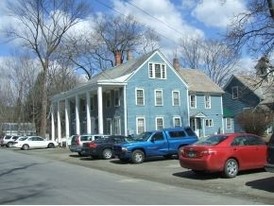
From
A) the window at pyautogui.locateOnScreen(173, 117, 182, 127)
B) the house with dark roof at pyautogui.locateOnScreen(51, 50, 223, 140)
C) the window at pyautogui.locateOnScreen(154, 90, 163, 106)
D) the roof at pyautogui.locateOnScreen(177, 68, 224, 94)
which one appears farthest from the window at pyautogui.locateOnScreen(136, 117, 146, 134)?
the roof at pyautogui.locateOnScreen(177, 68, 224, 94)

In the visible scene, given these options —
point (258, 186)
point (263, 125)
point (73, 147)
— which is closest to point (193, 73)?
point (263, 125)

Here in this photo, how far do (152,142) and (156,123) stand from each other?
2176cm

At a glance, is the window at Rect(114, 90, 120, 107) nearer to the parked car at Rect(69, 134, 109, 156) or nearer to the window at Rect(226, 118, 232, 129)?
the parked car at Rect(69, 134, 109, 156)

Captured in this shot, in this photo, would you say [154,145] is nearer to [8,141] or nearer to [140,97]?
[140,97]

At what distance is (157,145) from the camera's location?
1082 inches

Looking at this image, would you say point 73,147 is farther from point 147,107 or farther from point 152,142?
point 147,107

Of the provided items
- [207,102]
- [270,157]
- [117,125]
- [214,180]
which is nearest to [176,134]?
[214,180]

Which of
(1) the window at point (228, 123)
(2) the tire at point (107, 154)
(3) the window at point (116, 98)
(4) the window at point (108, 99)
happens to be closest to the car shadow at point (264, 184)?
(2) the tire at point (107, 154)

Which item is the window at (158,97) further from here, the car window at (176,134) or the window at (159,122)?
the car window at (176,134)

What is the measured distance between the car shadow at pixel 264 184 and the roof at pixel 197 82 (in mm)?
37098

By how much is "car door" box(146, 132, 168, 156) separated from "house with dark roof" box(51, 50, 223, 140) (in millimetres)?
17191

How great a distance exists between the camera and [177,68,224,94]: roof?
5522 cm

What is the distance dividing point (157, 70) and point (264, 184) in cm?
3418

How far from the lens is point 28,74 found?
8294 centimetres
